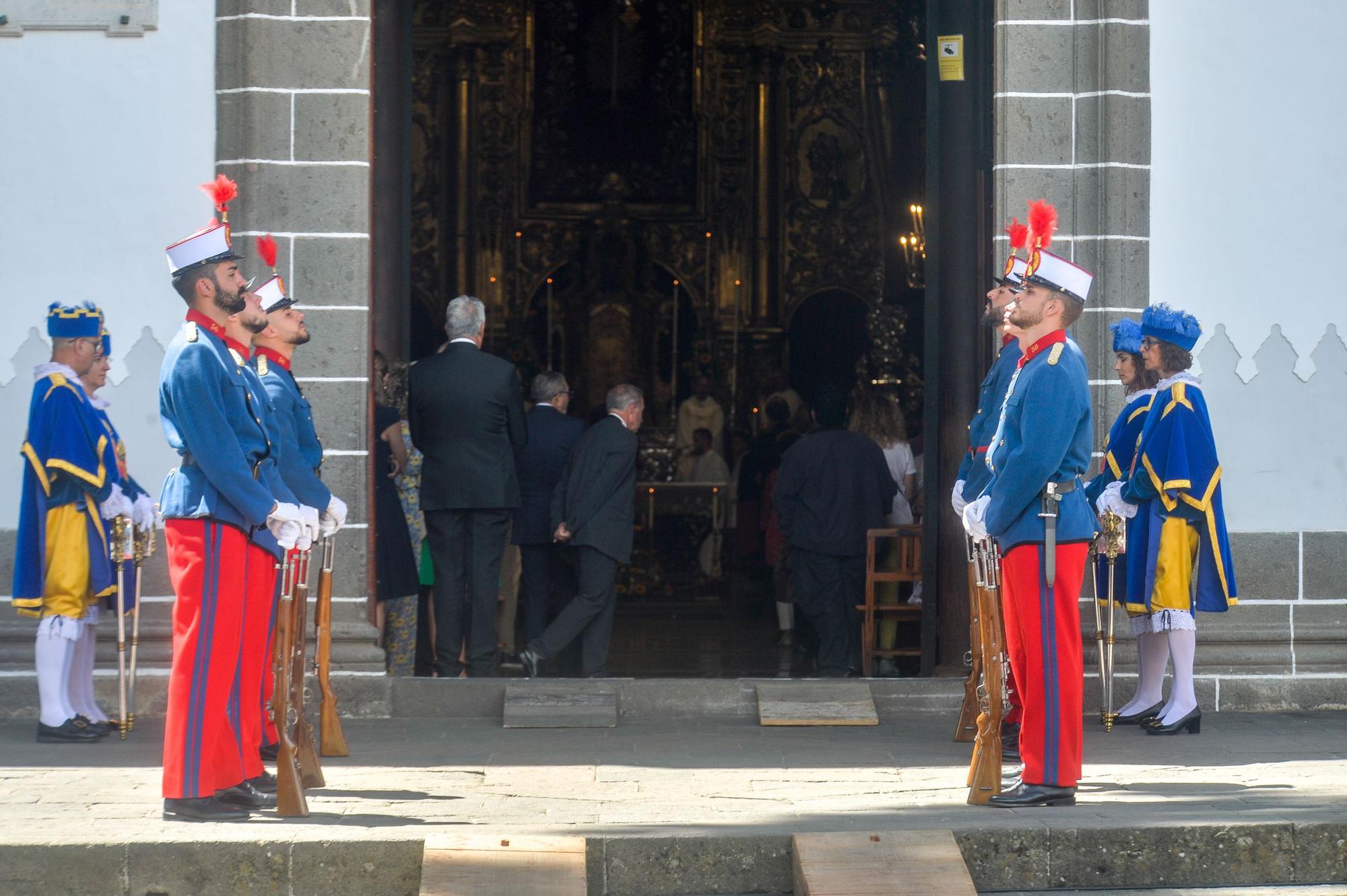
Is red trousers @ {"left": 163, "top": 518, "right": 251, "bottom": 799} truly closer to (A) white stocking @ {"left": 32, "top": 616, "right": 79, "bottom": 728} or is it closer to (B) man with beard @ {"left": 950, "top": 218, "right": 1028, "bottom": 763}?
(A) white stocking @ {"left": 32, "top": 616, "right": 79, "bottom": 728}

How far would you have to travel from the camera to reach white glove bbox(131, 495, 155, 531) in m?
7.65

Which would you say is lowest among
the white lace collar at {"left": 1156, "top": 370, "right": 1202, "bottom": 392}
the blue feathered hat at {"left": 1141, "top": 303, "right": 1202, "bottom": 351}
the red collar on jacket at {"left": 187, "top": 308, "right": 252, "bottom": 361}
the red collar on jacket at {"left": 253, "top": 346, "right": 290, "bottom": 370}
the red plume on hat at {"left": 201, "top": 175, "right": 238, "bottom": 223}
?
the white lace collar at {"left": 1156, "top": 370, "right": 1202, "bottom": 392}

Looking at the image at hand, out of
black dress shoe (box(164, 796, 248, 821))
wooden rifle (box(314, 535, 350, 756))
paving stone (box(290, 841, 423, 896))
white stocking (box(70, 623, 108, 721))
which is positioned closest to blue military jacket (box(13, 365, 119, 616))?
white stocking (box(70, 623, 108, 721))

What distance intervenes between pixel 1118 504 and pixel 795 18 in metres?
11.2

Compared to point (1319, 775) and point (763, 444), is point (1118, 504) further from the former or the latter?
point (763, 444)

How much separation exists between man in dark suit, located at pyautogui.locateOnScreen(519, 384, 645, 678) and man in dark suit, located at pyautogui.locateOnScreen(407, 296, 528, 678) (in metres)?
0.31

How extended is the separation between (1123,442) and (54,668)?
453 cm

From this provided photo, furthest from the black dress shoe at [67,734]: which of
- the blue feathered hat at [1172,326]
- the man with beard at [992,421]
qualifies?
the blue feathered hat at [1172,326]

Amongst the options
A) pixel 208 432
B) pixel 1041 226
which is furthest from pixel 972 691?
pixel 208 432

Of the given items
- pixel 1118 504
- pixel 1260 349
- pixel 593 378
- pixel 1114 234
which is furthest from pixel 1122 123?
pixel 593 378

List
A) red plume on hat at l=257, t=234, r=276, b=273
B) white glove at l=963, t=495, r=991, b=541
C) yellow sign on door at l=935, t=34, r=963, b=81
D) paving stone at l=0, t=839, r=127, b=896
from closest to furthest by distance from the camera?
paving stone at l=0, t=839, r=127, b=896
white glove at l=963, t=495, r=991, b=541
red plume on hat at l=257, t=234, r=276, b=273
yellow sign on door at l=935, t=34, r=963, b=81

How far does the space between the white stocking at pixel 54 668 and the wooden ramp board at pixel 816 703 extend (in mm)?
2900

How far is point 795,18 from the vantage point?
17922mm

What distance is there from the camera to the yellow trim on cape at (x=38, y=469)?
24.5 ft
